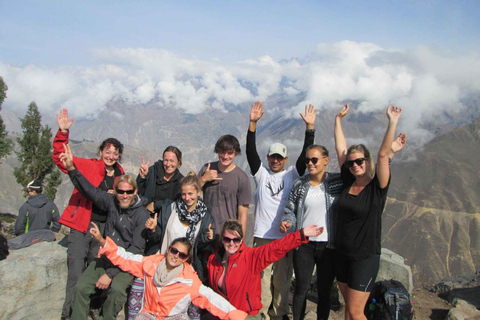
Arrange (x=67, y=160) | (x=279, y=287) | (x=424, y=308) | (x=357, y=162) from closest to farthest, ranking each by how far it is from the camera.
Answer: (x=357, y=162) < (x=67, y=160) < (x=279, y=287) < (x=424, y=308)

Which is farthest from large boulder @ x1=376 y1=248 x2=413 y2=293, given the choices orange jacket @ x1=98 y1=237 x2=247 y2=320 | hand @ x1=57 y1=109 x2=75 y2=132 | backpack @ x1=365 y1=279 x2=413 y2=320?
hand @ x1=57 y1=109 x2=75 y2=132

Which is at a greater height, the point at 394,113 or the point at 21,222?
the point at 394,113

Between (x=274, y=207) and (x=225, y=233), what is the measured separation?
1.56 metres

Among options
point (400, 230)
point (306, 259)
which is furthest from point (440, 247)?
point (306, 259)

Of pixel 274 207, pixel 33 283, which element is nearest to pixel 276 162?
pixel 274 207

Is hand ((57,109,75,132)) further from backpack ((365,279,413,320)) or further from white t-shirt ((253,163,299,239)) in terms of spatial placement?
backpack ((365,279,413,320))

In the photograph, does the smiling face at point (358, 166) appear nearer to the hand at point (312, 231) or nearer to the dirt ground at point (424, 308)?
the hand at point (312, 231)

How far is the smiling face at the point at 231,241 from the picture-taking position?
6.34 m

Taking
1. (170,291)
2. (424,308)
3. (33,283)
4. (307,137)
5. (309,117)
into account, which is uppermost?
(309,117)

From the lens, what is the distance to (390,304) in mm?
7527

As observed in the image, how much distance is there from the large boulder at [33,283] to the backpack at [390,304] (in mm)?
7180

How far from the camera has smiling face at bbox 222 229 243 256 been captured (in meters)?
6.34

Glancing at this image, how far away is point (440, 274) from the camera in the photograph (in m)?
141

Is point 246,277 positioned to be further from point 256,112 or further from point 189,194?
point 256,112
